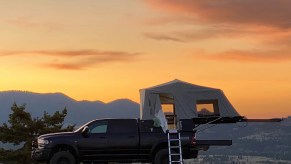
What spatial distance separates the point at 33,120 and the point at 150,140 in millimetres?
36253

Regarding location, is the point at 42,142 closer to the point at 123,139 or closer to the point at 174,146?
the point at 123,139

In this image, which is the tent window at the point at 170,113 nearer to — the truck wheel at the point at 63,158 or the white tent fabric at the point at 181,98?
the white tent fabric at the point at 181,98

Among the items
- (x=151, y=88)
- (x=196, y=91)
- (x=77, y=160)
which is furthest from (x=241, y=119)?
(x=77, y=160)

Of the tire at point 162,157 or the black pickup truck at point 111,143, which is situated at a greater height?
the black pickup truck at point 111,143

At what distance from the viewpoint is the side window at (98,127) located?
22.2 metres

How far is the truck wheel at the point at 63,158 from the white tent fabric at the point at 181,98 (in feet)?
14.7

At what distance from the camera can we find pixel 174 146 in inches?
871

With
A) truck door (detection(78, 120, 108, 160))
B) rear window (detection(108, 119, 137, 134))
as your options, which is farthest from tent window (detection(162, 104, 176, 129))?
truck door (detection(78, 120, 108, 160))

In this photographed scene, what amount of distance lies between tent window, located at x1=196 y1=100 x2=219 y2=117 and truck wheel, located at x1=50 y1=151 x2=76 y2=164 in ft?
23.2

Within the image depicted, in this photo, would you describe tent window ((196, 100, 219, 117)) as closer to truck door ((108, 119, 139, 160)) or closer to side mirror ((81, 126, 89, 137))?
truck door ((108, 119, 139, 160))

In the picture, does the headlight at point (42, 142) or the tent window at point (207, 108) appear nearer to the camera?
the headlight at point (42, 142)

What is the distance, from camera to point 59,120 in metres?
57.9

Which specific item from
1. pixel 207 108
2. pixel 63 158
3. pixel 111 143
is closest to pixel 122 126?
pixel 111 143

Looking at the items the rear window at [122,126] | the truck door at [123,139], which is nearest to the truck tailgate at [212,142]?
the truck door at [123,139]
